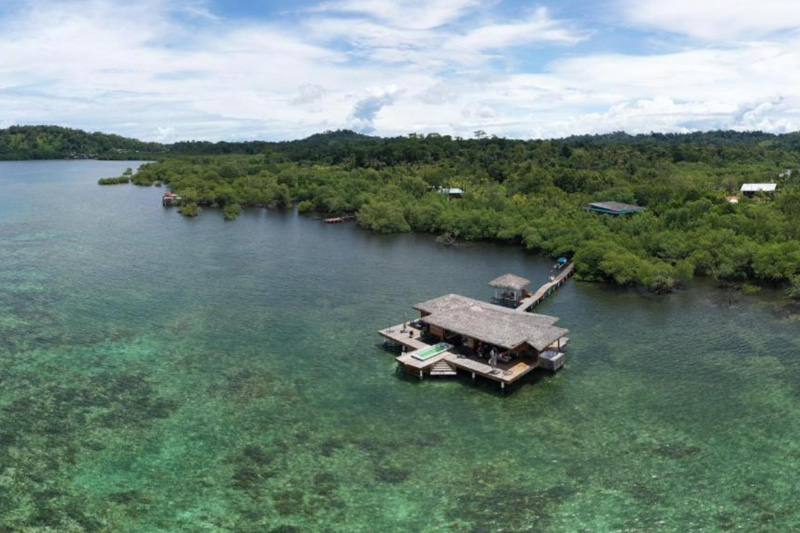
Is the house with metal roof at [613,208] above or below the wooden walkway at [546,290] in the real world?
above

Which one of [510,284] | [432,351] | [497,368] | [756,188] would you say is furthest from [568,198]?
[497,368]

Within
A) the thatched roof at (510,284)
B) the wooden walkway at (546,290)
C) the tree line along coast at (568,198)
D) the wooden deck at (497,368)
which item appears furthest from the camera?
the tree line along coast at (568,198)

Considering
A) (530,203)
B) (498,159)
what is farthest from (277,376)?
(498,159)

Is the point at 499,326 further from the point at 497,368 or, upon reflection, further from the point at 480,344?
the point at 497,368

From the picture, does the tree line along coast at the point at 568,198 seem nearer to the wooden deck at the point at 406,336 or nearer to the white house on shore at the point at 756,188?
the white house on shore at the point at 756,188

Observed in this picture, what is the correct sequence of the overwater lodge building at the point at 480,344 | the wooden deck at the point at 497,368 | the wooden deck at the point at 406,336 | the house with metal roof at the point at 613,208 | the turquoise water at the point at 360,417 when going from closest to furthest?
the turquoise water at the point at 360,417 < the wooden deck at the point at 497,368 < the overwater lodge building at the point at 480,344 < the wooden deck at the point at 406,336 < the house with metal roof at the point at 613,208

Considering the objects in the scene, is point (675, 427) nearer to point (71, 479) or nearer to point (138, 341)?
point (71, 479)

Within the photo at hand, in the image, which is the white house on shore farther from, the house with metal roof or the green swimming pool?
the green swimming pool

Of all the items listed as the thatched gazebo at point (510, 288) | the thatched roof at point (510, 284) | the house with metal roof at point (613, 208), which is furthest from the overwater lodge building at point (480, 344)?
the house with metal roof at point (613, 208)

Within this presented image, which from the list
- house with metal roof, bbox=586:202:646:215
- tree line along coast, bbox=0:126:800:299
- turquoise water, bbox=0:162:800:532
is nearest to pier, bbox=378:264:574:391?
turquoise water, bbox=0:162:800:532
